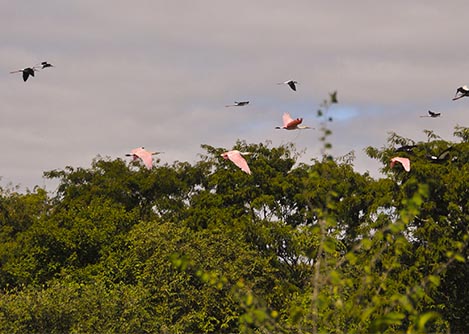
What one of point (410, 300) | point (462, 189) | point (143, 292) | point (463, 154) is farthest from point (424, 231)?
point (410, 300)

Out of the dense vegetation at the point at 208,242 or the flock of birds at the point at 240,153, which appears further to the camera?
the dense vegetation at the point at 208,242

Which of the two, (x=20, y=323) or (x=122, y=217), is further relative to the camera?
(x=122, y=217)

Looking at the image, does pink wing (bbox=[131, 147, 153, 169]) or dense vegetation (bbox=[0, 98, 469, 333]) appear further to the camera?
dense vegetation (bbox=[0, 98, 469, 333])

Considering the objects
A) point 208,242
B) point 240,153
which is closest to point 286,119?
point 240,153

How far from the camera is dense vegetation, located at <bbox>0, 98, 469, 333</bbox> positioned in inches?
1489

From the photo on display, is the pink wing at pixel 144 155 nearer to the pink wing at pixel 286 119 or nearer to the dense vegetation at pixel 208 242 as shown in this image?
the pink wing at pixel 286 119

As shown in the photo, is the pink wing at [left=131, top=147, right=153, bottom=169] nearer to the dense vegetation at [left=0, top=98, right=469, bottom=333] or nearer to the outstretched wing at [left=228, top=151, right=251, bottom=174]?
the outstretched wing at [left=228, top=151, right=251, bottom=174]

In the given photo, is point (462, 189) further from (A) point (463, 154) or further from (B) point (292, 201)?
(B) point (292, 201)

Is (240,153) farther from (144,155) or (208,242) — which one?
(208,242)

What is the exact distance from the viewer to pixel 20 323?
36.8 metres

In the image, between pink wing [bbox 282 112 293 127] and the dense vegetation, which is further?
the dense vegetation

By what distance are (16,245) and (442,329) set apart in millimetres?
25968

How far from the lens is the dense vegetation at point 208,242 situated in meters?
37.8

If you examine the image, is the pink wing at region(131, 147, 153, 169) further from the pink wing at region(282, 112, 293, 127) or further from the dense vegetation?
the dense vegetation
